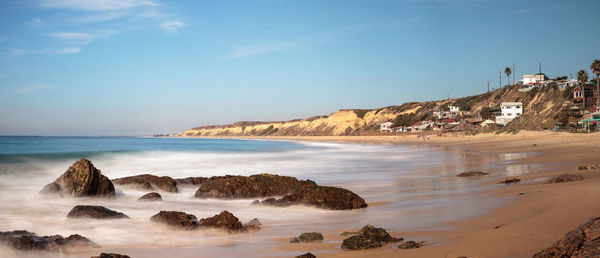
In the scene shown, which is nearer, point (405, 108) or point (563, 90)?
point (563, 90)

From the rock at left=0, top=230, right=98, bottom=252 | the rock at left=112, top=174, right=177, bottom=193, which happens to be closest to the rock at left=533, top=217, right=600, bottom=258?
the rock at left=0, top=230, right=98, bottom=252

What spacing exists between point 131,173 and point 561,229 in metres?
17.6

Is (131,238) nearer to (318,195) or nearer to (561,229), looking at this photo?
(318,195)

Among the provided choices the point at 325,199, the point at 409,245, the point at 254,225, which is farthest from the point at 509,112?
the point at 409,245

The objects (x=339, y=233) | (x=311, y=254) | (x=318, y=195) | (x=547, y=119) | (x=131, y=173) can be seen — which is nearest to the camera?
(x=311, y=254)

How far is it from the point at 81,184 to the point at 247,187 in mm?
3926

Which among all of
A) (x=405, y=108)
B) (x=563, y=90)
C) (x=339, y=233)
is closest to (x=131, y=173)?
(x=339, y=233)

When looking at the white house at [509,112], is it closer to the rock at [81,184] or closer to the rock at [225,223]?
the rock at [81,184]

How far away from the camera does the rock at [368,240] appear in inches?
191

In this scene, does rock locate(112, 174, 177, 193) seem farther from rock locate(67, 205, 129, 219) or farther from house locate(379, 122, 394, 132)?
house locate(379, 122, 394, 132)

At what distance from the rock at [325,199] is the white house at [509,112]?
175 ft

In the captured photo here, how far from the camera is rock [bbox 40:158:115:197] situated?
9719 millimetres

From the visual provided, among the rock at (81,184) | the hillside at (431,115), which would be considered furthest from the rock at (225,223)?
the hillside at (431,115)

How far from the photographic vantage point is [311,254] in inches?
179
